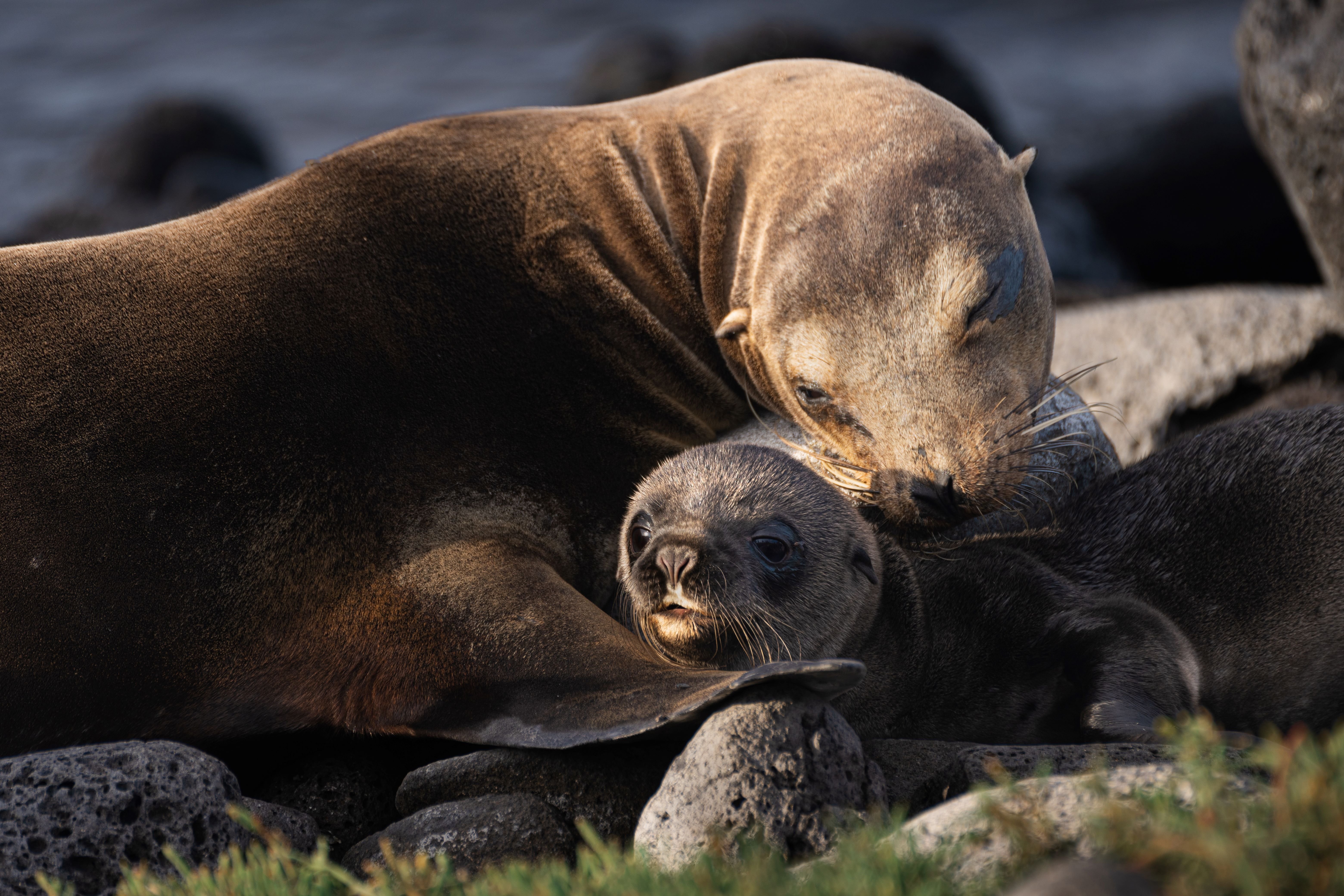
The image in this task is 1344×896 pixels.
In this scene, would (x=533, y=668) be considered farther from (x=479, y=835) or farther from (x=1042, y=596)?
(x=1042, y=596)

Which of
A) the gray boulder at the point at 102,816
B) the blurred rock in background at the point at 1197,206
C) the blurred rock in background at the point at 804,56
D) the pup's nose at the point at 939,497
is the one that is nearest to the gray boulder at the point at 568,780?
the gray boulder at the point at 102,816

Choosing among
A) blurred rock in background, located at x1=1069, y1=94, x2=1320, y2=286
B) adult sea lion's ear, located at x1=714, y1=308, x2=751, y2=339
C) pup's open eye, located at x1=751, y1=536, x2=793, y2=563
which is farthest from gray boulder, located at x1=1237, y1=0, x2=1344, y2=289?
blurred rock in background, located at x1=1069, y1=94, x2=1320, y2=286

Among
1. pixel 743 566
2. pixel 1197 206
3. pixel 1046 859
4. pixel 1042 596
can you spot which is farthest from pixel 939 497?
pixel 1197 206

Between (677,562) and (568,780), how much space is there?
67 cm

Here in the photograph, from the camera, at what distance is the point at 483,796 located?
3.57 m

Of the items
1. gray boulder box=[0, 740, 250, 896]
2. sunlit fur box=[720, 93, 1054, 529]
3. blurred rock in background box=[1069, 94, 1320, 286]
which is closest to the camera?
gray boulder box=[0, 740, 250, 896]

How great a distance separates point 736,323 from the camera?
4703 mm

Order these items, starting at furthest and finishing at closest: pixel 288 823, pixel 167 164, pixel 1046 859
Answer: pixel 167 164 < pixel 288 823 < pixel 1046 859

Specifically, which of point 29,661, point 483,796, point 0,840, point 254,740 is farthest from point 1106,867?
point 29,661

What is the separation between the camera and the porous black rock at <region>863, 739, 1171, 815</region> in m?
3.20

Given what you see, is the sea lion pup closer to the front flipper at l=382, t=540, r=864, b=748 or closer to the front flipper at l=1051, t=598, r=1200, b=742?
the front flipper at l=1051, t=598, r=1200, b=742

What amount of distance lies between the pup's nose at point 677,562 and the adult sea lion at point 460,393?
273mm

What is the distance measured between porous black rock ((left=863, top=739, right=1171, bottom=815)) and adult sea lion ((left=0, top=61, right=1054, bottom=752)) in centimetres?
60

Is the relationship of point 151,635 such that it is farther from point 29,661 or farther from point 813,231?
point 813,231
